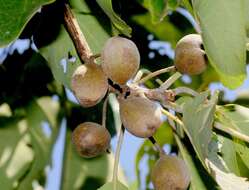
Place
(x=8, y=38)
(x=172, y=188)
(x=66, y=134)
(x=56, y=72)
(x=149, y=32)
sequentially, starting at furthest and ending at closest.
A: 1. (x=149, y=32)
2. (x=66, y=134)
3. (x=56, y=72)
4. (x=172, y=188)
5. (x=8, y=38)

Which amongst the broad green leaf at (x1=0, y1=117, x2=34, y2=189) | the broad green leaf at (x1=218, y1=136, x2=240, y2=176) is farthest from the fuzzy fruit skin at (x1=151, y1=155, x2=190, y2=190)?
the broad green leaf at (x1=0, y1=117, x2=34, y2=189)

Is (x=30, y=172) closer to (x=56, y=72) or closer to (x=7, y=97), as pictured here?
(x=7, y=97)

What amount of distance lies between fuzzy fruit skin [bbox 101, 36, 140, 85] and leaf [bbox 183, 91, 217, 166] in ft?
0.38

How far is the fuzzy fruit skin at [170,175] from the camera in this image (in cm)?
108

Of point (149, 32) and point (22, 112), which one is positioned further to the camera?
point (149, 32)

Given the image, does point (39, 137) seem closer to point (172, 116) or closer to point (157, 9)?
point (172, 116)

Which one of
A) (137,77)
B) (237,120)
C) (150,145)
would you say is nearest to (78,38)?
(137,77)

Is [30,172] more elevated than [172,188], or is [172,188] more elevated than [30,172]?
[172,188]

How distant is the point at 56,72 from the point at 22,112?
0.49 meters

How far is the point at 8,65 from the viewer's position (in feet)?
6.35

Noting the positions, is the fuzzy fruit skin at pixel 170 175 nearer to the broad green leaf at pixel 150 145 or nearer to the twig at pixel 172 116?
the twig at pixel 172 116

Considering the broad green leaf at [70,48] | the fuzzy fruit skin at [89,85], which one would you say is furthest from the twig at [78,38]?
the broad green leaf at [70,48]

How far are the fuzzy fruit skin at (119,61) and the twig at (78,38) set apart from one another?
0.28ft

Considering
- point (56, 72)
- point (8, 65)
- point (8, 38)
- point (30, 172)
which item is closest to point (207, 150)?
point (8, 38)
